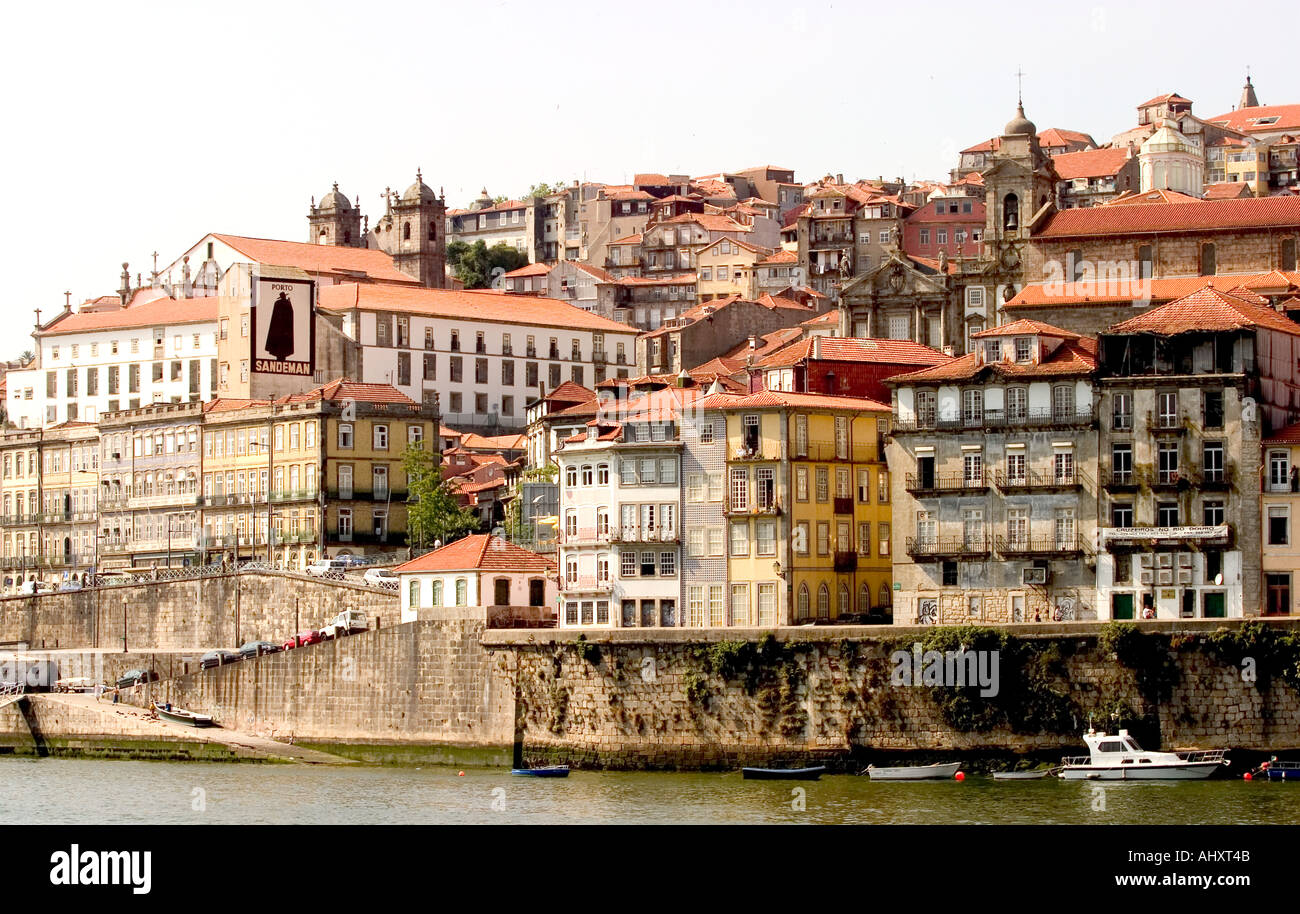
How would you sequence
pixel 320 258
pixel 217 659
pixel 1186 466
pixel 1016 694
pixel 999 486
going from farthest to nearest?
pixel 320 258
pixel 217 659
pixel 999 486
pixel 1186 466
pixel 1016 694

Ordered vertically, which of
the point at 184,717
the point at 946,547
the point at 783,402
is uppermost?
the point at 783,402

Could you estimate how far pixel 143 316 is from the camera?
130 metres

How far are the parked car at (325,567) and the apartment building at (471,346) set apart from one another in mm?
27110

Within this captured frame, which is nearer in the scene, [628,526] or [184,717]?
[628,526]

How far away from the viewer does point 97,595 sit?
100 m

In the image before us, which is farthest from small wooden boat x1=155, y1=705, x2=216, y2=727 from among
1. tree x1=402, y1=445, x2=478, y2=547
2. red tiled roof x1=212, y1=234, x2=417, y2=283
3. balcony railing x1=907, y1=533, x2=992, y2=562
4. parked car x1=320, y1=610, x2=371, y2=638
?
red tiled roof x1=212, y1=234, x2=417, y2=283

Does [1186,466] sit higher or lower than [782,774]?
higher

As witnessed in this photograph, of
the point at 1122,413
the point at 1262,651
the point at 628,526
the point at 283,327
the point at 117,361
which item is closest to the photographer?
the point at 1262,651

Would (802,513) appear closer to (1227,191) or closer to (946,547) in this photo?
(946,547)

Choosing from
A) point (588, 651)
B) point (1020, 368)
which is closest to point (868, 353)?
point (1020, 368)

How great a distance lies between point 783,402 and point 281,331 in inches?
2072

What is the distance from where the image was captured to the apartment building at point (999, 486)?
6669 cm
